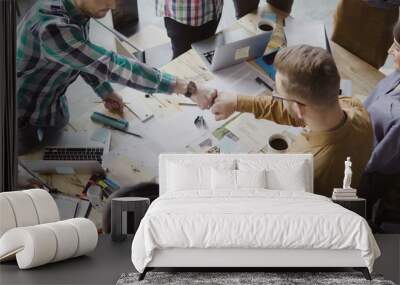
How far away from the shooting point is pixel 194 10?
25.0ft

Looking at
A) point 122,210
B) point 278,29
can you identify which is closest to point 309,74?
point 278,29

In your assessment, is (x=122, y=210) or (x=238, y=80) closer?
(x=122, y=210)

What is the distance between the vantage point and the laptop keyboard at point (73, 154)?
771cm

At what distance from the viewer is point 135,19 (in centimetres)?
767

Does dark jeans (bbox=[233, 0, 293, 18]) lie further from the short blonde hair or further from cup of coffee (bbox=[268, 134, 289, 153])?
cup of coffee (bbox=[268, 134, 289, 153])

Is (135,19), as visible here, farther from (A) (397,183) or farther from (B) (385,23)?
(A) (397,183)

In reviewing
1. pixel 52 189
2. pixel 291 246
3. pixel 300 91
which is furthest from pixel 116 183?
pixel 291 246

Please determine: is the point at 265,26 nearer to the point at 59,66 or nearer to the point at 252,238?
the point at 59,66

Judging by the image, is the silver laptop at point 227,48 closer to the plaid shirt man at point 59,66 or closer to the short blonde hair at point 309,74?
the short blonde hair at point 309,74

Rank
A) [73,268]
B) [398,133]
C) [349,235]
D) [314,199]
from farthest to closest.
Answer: [398,133], [314,199], [73,268], [349,235]

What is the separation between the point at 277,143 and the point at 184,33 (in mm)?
1691

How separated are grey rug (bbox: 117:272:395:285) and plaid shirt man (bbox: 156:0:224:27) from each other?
11.2 ft

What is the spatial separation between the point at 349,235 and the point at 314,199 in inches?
41.4

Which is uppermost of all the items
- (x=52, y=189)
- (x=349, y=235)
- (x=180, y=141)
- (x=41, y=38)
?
(x=41, y=38)
